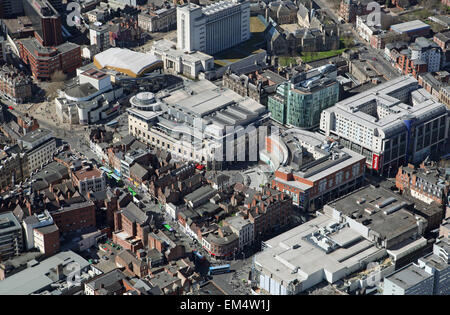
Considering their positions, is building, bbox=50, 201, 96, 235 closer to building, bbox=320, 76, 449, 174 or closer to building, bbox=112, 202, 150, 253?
building, bbox=112, 202, 150, 253

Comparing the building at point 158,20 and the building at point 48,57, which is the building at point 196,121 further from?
the building at point 158,20

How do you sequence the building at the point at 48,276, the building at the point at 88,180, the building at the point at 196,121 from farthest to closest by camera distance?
the building at the point at 196,121
the building at the point at 88,180
the building at the point at 48,276

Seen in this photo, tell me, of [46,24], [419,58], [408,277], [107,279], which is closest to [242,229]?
[107,279]

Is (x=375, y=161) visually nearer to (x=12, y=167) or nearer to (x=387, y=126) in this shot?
(x=387, y=126)

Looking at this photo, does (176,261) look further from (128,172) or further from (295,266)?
(128,172)

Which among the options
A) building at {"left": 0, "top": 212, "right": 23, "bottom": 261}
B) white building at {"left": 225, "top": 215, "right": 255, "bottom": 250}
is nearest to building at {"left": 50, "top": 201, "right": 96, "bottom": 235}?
building at {"left": 0, "top": 212, "right": 23, "bottom": 261}

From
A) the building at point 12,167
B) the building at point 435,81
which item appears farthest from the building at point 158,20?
the building at point 12,167

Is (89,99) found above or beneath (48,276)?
above
